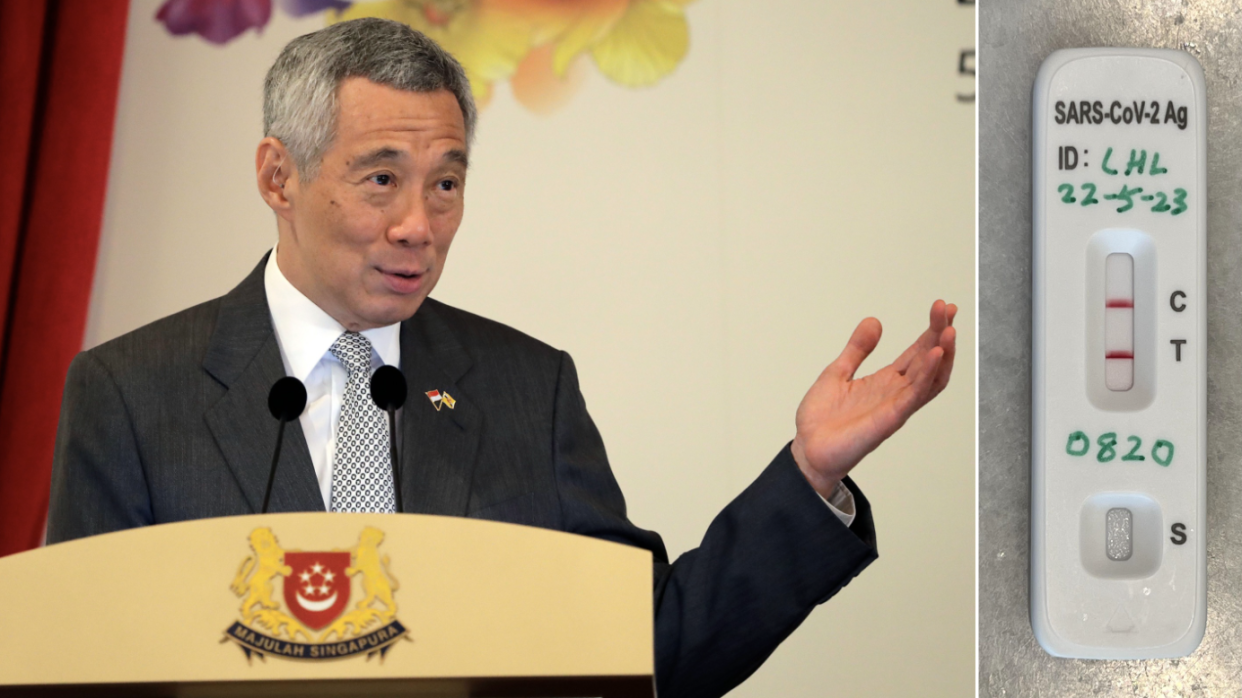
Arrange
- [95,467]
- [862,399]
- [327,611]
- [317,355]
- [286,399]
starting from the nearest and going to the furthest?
[327,611] < [286,399] < [862,399] < [95,467] < [317,355]

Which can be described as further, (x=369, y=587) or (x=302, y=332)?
(x=302, y=332)

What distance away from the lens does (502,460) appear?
1562 mm

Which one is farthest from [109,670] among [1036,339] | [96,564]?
[1036,339]

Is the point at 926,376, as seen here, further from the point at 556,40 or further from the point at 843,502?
the point at 556,40

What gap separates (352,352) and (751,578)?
1.91 ft

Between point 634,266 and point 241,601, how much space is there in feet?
5.56

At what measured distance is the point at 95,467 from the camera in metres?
1.43

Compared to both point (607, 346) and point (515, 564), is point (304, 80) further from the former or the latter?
point (607, 346)

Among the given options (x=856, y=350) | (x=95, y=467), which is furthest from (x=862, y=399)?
(x=95, y=467)

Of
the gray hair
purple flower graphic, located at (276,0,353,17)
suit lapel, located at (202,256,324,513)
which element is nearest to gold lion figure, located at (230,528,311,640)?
suit lapel, located at (202,256,324,513)

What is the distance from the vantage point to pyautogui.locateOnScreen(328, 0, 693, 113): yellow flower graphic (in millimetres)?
2506

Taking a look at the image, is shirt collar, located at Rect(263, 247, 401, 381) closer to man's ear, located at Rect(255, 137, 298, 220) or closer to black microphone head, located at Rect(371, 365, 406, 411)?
man's ear, located at Rect(255, 137, 298, 220)

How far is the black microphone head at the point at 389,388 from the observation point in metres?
1.24

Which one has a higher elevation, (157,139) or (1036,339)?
(157,139)
